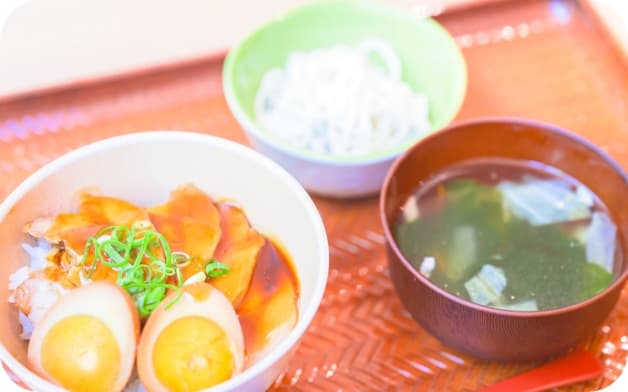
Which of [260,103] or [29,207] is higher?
[29,207]

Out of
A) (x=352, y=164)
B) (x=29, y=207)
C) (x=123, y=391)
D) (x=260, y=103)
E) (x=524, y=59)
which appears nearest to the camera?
(x=123, y=391)

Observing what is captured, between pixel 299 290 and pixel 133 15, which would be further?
pixel 133 15

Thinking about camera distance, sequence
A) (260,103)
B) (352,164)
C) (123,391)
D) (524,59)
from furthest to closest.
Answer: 1. (524,59)
2. (260,103)
3. (352,164)
4. (123,391)

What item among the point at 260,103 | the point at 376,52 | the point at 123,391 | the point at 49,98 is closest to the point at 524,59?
the point at 376,52

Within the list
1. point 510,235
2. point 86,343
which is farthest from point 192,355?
point 510,235

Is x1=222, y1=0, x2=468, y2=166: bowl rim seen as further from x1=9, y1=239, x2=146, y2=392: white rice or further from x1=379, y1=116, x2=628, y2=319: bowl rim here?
x1=9, y1=239, x2=146, y2=392: white rice

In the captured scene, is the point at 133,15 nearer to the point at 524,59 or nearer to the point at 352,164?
the point at 352,164

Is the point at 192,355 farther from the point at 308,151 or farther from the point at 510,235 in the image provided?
the point at 510,235
